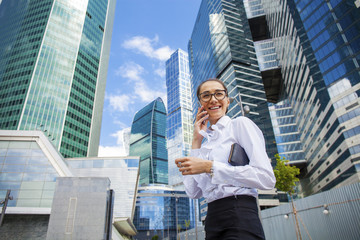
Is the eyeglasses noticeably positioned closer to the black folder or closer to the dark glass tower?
the black folder

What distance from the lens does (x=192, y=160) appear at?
1598 mm

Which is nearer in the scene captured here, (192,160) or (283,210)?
(192,160)

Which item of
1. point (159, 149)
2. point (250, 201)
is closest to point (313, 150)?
point (250, 201)

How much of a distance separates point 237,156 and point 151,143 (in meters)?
147

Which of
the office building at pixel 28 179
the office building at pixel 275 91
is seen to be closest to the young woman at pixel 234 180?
the office building at pixel 28 179

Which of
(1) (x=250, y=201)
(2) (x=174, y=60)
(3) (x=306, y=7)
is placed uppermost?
(2) (x=174, y=60)

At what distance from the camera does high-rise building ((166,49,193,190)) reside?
5408 inches

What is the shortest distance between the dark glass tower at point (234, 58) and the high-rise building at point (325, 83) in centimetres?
1063

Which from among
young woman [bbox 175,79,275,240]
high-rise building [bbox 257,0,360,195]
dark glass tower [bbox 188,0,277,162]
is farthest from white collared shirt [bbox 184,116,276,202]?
dark glass tower [bbox 188,0,277,162]

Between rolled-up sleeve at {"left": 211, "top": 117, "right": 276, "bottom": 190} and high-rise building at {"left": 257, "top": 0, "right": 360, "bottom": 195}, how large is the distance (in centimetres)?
4891

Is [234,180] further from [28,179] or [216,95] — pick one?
[28,179]

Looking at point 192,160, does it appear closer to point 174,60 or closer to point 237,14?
point 237,14

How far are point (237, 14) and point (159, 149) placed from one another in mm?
91822

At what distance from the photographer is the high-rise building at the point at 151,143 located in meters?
143
